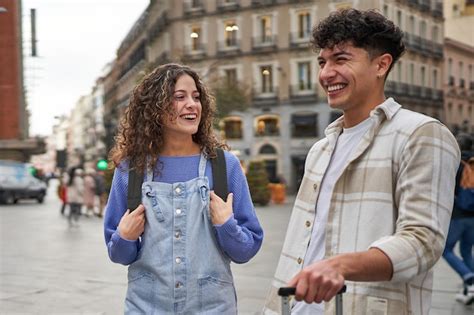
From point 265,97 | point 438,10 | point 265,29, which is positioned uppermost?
point 438,10

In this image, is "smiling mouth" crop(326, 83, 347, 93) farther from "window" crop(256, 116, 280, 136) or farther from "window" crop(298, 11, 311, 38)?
"window" crop(256, 116, 280, 136)

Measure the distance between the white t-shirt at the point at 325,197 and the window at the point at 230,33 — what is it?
131ft

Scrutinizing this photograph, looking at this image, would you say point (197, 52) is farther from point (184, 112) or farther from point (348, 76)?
point (348, 76)

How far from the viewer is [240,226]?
8.00 ft

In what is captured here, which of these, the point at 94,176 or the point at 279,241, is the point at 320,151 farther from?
the point at 94,176

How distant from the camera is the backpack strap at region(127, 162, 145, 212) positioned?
2.36 m

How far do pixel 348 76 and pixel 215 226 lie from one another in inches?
32.5

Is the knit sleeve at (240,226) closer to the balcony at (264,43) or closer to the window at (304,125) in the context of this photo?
the window at (304,125)

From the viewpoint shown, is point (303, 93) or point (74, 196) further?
point (303, 93)

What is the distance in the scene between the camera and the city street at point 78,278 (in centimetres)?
646

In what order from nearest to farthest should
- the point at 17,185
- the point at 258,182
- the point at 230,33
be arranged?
the point at 258,182, the point at 17,185, the point at 230,33

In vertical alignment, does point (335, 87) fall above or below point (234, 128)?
above

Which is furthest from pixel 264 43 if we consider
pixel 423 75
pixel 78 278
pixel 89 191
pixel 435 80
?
pixel 78 278

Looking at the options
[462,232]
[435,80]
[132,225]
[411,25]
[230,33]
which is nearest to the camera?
[132,225]
